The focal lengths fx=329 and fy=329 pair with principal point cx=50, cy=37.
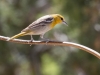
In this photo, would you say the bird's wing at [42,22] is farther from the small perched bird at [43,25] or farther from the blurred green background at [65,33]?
the blurred green background at [65,33]

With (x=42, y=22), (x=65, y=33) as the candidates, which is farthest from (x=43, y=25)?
(x=65, y=33)

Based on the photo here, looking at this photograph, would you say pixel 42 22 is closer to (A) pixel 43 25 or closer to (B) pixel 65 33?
(A) pixel 43 25

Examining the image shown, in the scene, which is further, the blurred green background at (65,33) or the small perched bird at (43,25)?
the blurred green background at (65,33)

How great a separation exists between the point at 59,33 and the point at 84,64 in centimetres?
141

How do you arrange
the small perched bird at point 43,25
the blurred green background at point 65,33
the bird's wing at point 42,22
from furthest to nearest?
the blurred green background at point 65,33
the bird's wing at point 42,22
the small perched bird at point 43,25

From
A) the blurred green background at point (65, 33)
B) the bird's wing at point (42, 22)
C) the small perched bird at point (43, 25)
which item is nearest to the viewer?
the small perched bird at point (43, 25)

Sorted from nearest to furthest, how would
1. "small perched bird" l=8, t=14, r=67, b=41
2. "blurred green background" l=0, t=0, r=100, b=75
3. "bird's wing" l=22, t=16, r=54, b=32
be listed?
"small perched bird" l=8, t=14, r=67, b=41 → "bird's wing" l=22, t=16, r=54, b=32 → "blurred green background" l=0, t=0, r=100, b=75

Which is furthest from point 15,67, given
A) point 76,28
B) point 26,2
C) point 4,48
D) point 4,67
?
point 76,28

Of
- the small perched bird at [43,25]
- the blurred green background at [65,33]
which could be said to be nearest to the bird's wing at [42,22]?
the small perched bird at [43,25]

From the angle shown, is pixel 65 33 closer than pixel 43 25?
No

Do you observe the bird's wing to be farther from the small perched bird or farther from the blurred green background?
the blurred green background

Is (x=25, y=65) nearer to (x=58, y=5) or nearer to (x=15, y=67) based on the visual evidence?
(x=15, y=67)

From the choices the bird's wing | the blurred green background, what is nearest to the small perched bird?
the bird's wing

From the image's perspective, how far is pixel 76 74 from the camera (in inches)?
327
